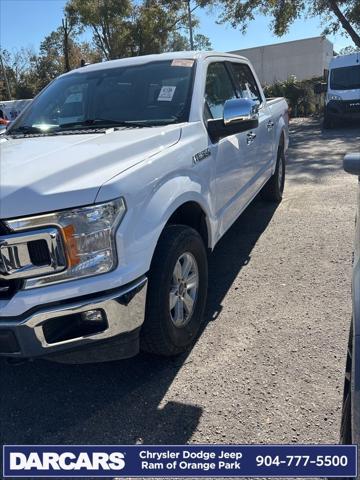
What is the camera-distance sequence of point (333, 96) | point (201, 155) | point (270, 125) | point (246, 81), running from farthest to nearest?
point (333, 96)
point (270, 125)
point (246, 81)
point (201, 155)

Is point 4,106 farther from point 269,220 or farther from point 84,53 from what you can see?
point 269,220

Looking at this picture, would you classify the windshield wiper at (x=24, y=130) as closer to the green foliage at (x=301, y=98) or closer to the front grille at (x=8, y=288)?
the front grille at (x=8, y=288)

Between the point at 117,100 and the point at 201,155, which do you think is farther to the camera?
the point at 117,100

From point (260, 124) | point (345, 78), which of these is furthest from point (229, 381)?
point (345, 78)

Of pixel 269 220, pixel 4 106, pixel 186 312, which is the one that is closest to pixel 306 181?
pixel 269 220

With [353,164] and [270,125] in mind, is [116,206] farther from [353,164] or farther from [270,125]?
[270,125]

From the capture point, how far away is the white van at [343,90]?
47.9 ft

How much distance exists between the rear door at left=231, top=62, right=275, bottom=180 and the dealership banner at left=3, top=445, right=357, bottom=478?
302 cm

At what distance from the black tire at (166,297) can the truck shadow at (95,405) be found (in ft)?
0.71

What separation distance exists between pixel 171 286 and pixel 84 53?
43.4m

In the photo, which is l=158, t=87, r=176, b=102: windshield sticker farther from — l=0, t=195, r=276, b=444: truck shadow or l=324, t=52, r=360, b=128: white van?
l=324, t=52, r=360, b=128: white van

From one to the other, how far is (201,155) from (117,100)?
35.9 inches

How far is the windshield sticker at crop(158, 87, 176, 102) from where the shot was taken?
11.0ft

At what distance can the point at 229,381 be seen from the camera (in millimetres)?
2684
